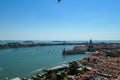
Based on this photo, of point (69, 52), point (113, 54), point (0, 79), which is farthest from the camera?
point (69, 52)

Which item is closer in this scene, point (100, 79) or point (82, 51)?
point (100, 79)

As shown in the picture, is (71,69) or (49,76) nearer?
(49,76)

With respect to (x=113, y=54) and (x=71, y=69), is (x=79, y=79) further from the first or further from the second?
(x=113, y=54)

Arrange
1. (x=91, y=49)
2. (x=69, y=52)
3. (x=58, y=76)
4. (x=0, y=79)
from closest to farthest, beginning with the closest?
(x=58, y=76), (x=0, y=79), (x=69, y=52), (x=91, y=49)

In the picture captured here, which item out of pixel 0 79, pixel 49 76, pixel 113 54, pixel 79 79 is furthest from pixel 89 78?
pixel 113 54

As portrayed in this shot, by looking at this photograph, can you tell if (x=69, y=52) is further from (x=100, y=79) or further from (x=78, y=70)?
(x=100, y=79)

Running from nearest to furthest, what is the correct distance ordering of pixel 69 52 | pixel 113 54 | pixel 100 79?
pixel 100 79 → pixel 113 54 → pixel 69 52

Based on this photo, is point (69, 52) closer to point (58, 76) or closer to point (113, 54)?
point (113, 54)

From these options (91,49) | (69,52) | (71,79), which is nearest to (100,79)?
(71,79)

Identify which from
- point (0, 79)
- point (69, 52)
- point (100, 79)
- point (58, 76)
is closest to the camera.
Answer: point (100, 79)
